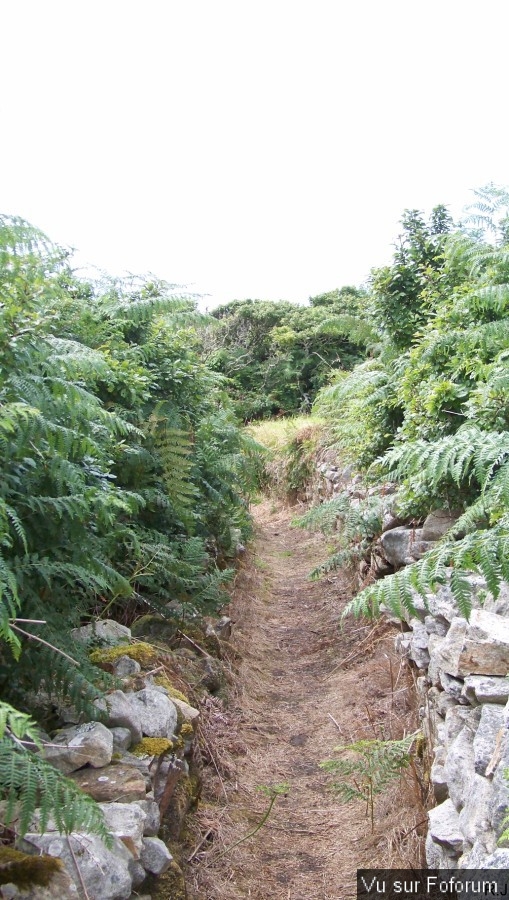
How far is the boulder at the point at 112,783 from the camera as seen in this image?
2477 millimetres

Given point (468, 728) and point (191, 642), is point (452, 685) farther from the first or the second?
point (191, 642)

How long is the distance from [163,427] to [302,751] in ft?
7.84

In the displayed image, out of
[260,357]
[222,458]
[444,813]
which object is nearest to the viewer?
[444,813]

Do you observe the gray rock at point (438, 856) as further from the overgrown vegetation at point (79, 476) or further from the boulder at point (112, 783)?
the overgrown vegetation at point (79, 476)

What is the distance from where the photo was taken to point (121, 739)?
281cm

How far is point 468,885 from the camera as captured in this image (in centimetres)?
206

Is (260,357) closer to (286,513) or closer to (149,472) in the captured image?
(286,513)

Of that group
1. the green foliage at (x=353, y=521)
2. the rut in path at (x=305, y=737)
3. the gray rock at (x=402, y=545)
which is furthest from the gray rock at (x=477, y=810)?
the green foliage at (x=353, y=521)

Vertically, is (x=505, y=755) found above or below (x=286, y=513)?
above

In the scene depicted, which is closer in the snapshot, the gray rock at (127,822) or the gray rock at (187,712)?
the gray rock at (127,822)

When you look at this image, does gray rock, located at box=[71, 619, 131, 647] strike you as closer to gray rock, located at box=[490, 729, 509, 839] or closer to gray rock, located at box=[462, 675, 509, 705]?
gray rock, located at box=[462, 675, 509, 705]

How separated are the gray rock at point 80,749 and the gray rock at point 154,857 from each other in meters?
0.34

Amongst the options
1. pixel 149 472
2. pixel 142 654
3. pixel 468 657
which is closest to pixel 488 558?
pixel 468 657

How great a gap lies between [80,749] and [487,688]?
159cm
